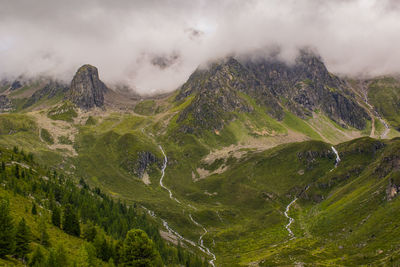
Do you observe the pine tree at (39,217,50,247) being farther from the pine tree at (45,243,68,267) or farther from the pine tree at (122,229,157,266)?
the pine tree at (122,229,157,266)

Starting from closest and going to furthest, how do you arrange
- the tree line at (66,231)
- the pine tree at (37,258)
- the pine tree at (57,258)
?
1. the pine tree at (57,258)
2. the pine tree at (37,258)
3. the tree line at (66,231)

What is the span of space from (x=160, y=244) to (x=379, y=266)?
9881cm

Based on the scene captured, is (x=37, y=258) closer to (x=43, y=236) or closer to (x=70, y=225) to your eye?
(x=43, y=236)

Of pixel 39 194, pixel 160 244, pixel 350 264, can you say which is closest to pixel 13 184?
pixel 39 194

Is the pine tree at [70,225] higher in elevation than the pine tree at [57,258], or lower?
higher

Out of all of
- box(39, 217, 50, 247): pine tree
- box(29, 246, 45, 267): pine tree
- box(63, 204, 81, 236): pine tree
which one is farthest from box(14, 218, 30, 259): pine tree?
box(63, 204, 81, 236): pine tree

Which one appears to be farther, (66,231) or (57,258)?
(66,231)

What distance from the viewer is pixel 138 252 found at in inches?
3285

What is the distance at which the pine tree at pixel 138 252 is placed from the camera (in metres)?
81.9

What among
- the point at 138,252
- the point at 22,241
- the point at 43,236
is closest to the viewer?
the point at 22,241

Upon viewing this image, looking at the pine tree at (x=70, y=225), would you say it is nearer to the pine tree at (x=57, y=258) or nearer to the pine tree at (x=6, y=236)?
the pine tree at (x=6, y=236)

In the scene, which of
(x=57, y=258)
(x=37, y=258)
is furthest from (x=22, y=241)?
(x=57, y=258)

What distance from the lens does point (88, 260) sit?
72062mm

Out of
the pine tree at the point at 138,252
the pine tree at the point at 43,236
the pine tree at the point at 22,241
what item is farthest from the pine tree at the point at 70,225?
the pine tree at the point at 22,241
